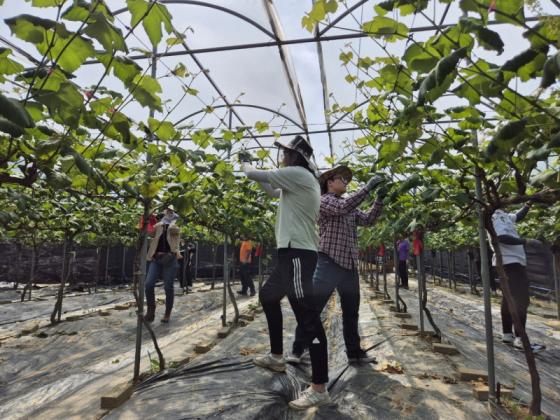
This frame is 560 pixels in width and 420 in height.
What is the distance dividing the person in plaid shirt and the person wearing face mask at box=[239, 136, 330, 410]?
18.8 inches

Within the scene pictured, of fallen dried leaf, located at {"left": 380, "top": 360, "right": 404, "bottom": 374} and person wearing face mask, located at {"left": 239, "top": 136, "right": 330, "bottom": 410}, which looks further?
fallen dried leaf, located at {"left": 380, "top": 360, "right": 404, "bottom": 374}

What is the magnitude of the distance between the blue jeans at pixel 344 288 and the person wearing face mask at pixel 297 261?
0.43m

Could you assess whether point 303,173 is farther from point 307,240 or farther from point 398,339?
point 398,339

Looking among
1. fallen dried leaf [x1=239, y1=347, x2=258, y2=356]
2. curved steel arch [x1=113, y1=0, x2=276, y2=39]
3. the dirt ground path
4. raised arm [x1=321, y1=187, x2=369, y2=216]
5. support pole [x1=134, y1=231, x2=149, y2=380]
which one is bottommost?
the dirt ground path

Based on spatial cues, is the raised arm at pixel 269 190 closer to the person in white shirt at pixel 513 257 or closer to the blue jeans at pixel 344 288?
the blue jeans at pixel 344 288

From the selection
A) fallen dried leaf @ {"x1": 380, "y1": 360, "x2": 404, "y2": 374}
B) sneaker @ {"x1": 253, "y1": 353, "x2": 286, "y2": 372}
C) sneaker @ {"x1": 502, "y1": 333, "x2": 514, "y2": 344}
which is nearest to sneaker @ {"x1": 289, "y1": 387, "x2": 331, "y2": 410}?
sneaker @ {"x1": 253, "y1": 353, "x2": 286, "y2": 372}

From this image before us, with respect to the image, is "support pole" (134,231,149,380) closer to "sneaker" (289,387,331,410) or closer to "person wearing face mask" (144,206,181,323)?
"sneaker" (289,387,331,410)

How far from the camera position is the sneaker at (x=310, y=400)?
2.29 meters

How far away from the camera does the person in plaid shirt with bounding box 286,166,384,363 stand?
3.25 meters

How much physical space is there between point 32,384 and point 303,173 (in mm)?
2954

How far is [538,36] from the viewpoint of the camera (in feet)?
3.64

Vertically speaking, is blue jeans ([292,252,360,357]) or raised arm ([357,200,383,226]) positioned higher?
raised arm ([357,200,383,226])

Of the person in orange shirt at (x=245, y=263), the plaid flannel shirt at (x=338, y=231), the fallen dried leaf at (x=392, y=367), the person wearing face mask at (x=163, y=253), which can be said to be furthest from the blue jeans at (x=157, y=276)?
the person in orange shirt at (x=245, y=263)

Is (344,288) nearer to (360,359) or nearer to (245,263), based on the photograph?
(360,359)
